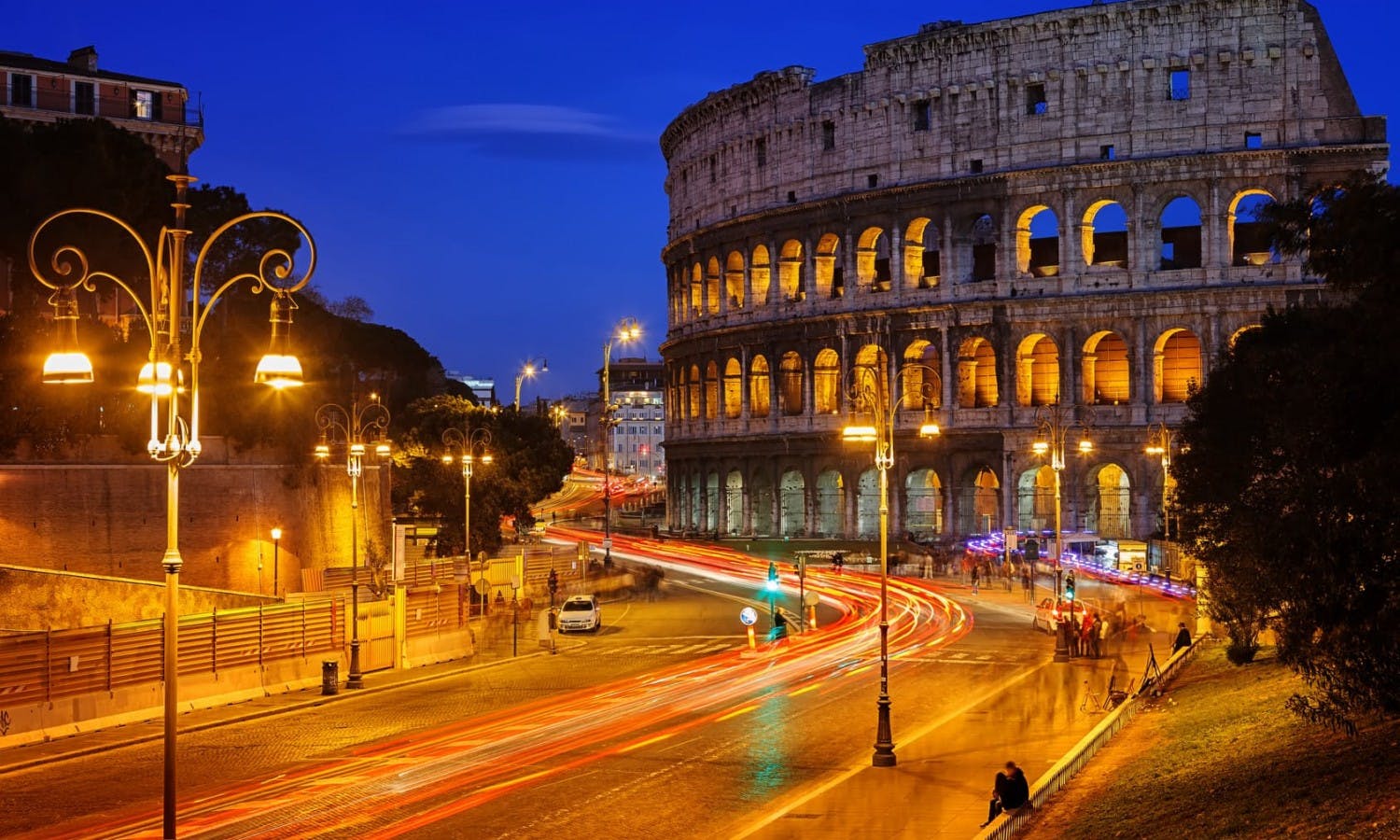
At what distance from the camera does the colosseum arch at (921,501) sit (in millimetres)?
67500

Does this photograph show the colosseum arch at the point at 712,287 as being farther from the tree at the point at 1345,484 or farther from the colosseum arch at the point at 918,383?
the tree at the point at 1345,484

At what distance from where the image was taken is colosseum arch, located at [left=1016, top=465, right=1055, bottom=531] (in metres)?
63.2

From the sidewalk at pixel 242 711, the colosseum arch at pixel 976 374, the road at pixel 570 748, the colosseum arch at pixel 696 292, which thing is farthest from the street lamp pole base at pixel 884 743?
the colosseum arch at pixel 696 292

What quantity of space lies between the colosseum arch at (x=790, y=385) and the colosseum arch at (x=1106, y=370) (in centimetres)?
1467

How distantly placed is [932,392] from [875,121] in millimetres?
12619

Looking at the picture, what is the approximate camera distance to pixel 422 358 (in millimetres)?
88062

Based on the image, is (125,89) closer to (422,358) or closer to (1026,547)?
(422,358)

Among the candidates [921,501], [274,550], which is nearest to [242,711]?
[274,550]

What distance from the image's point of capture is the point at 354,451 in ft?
131

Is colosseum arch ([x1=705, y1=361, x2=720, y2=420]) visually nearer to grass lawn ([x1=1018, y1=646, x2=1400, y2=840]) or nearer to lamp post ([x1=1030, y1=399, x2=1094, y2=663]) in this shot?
lamp post ([x1=1030, y1=399, x2=1094, y2=663])

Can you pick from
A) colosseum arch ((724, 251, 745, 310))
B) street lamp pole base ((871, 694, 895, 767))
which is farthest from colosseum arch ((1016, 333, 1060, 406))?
street lamp pole base ((871, 694, 895, 767))

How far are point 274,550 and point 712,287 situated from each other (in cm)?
3849

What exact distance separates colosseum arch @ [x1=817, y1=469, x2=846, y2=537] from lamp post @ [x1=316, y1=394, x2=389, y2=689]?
66.5ft

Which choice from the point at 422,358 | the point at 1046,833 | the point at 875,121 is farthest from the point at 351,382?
the point at 1046,833
